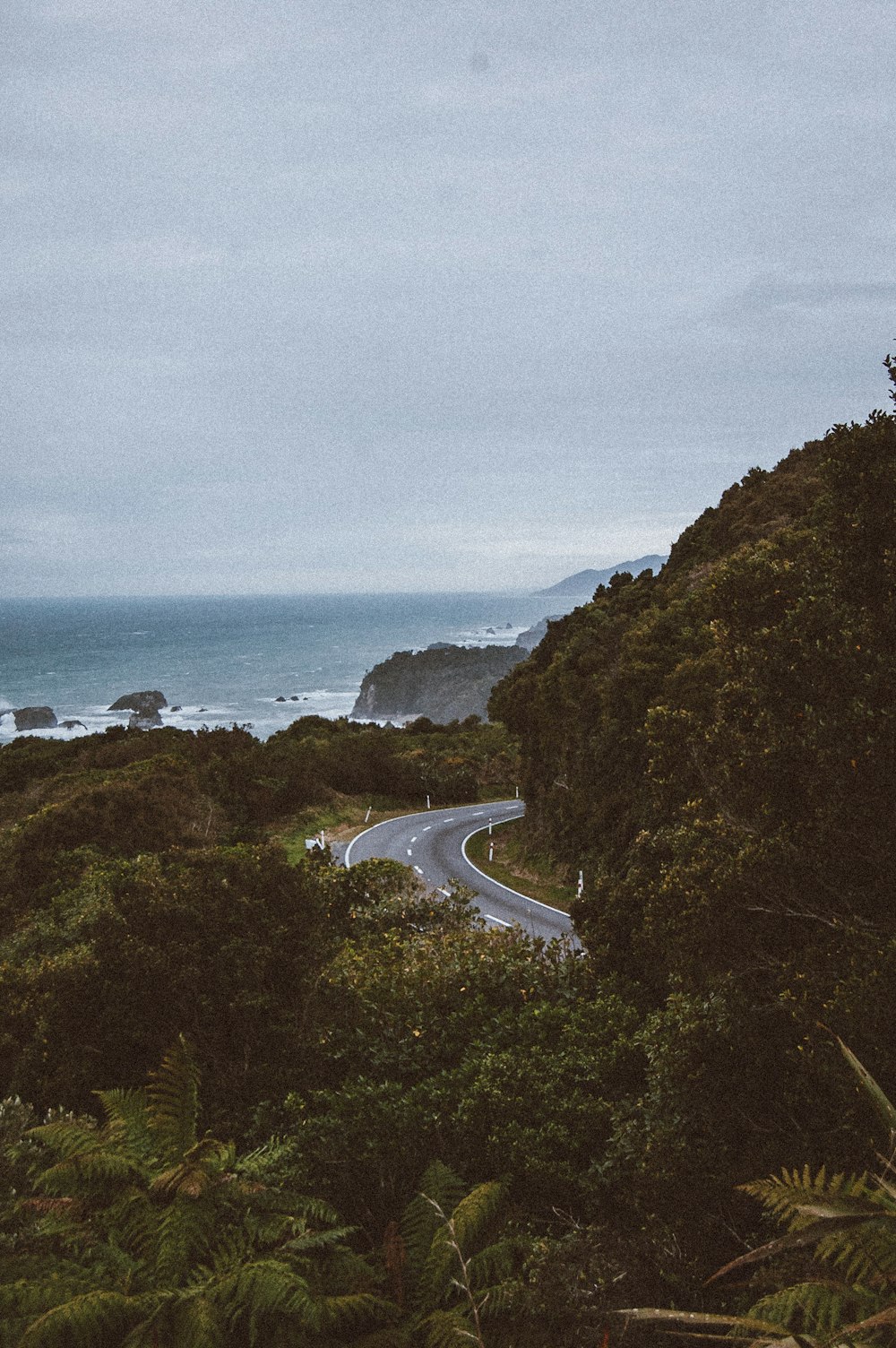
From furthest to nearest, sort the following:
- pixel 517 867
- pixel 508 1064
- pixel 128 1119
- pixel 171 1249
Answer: pixel 517 867 < pixel 508 1064 < pixel 128 1119 < pixel 171 1249

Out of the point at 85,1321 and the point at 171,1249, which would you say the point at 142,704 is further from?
the point at 85,1321

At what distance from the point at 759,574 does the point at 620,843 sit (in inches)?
593

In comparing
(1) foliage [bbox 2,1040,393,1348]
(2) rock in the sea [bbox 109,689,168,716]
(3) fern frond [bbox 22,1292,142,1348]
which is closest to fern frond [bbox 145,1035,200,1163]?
(1) foliage [bbox 2,1040,393,1348]

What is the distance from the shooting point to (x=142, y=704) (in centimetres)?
9325

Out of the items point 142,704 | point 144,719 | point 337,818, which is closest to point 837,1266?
point 337,818

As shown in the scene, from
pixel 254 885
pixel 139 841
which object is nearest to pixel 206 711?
pixel 139 841

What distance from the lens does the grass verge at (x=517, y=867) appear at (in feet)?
79.1

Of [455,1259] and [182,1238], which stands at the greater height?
[182,1238]

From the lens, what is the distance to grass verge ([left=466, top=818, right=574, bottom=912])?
949 inches

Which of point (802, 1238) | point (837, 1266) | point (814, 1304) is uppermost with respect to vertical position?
point (802, 1238)

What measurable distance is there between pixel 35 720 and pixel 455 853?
70235 millimetres

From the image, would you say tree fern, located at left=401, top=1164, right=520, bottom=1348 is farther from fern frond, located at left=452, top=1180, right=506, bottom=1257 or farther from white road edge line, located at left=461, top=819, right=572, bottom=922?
white road edge line, located at left=461, top=819, right=572, bottom=922

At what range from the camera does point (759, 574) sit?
8.02m

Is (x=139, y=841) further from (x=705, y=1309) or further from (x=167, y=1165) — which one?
(x=705, y=1309)
